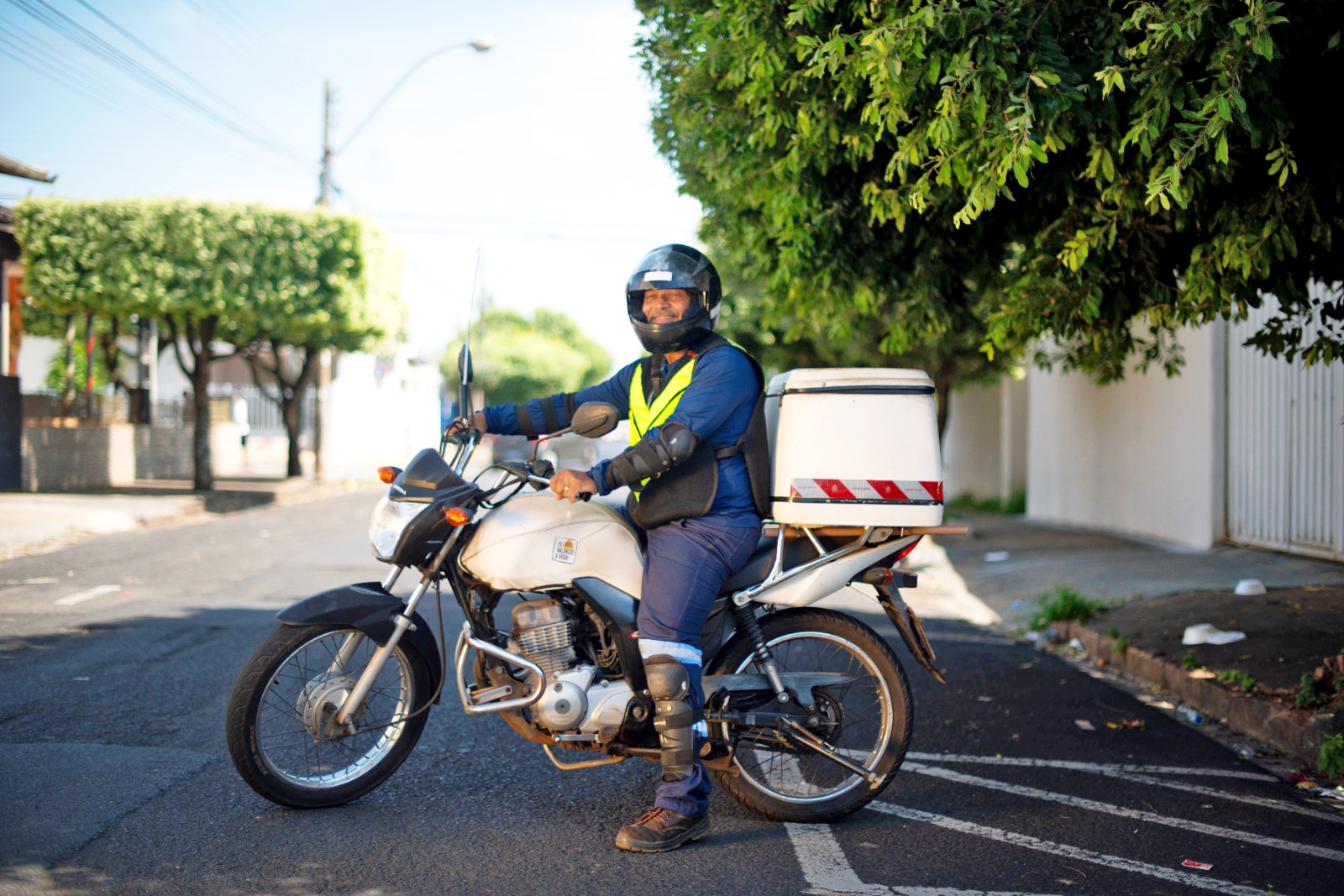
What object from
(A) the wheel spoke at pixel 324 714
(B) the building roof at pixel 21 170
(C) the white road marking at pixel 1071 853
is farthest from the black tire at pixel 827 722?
(B) the building roof at pixel 21 170

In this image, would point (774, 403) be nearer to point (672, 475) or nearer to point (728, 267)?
point (672, 475)

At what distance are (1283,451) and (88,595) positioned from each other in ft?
33.4

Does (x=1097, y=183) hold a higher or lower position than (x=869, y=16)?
lower

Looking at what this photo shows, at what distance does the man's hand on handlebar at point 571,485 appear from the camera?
3.54 metres

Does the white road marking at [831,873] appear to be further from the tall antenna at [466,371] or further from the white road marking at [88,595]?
the white road marking at [88,595]

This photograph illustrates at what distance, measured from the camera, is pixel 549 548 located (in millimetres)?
3740

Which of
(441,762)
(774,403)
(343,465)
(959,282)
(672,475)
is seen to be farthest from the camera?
(343,465)

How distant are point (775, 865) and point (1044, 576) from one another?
7.77 metres

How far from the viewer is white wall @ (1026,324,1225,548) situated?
11.2 metres

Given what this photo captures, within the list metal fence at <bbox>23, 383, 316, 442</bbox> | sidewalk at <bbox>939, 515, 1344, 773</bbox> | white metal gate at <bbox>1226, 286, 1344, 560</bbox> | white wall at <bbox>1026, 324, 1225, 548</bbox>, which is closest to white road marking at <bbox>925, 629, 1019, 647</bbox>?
sidewalk at <bbox>939, 515, 1344, 773</bbox>

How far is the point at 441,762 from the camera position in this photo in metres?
4.48

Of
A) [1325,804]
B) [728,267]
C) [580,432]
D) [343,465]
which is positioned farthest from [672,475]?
[343,465]

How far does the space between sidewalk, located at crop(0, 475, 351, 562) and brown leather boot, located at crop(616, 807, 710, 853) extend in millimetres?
9442

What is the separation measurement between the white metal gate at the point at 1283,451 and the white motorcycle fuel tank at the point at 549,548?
6944 millimetres
